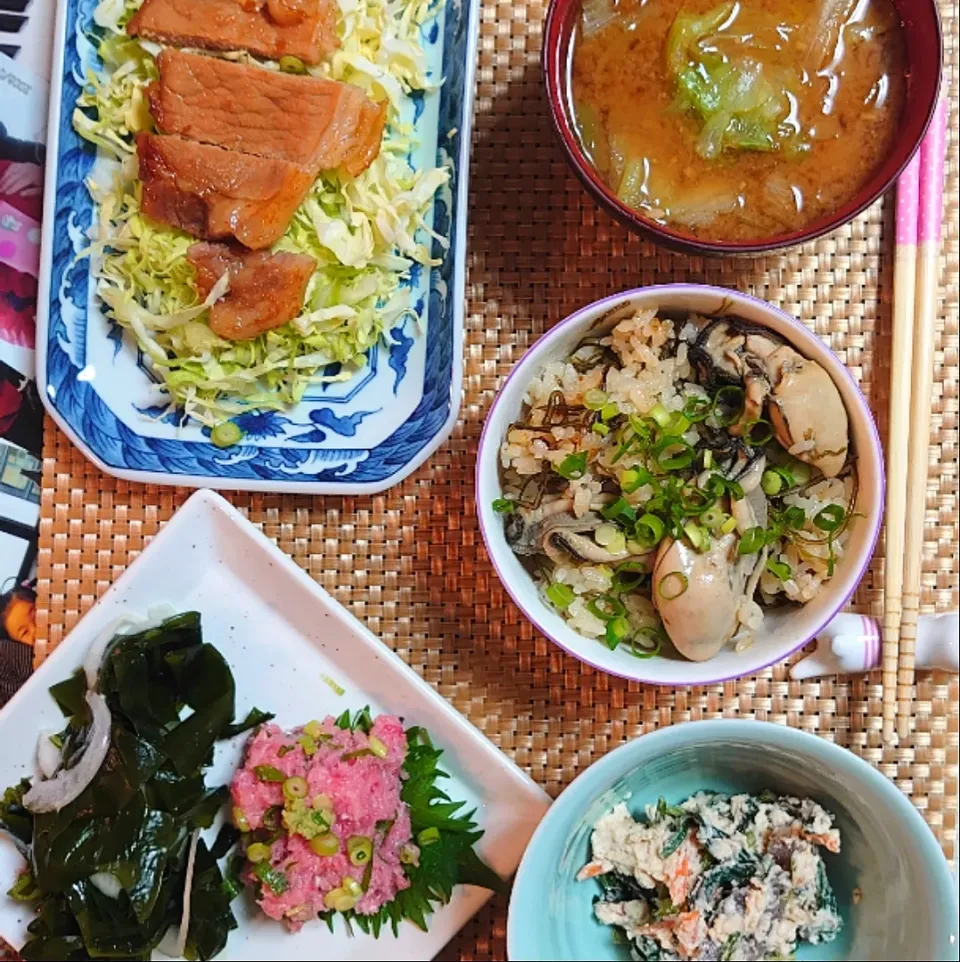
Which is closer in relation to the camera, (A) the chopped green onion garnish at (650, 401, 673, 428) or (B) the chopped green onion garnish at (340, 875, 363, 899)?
(A) the chopped green onion garnish at (650, 401, 673, 428)

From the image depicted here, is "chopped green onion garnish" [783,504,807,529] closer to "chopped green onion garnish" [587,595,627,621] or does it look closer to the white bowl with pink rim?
the white bowl with pink rim

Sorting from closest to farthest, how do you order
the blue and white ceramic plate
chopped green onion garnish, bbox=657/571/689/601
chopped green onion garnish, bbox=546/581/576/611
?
1. chopped green onion garnish, bbox=657/571/689/601
2. chopped green onion garnish, bbox=546/581/576/611
3. the blue and white ceramic plate

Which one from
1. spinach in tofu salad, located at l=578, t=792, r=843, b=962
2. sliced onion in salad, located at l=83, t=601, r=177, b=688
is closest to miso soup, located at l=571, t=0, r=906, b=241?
spinach in tofu salad, located at l=578, t=792, r=843, b=962

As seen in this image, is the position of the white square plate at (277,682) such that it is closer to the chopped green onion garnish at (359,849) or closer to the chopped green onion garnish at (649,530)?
the chopped green onion garnish at (359,849)

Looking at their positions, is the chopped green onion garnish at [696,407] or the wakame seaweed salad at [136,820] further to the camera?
the wakame seaweed salad at [136,820]

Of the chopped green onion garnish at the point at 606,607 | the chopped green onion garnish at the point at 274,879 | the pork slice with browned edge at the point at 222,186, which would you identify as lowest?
the chopped green onion garnish at the point at 274,879

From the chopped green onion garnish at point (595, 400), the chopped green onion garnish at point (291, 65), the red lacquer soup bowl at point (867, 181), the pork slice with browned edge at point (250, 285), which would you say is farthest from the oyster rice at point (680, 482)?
the chopped green onion garnish at point (291, 65)

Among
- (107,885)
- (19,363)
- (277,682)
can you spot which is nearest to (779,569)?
(277,682)
